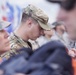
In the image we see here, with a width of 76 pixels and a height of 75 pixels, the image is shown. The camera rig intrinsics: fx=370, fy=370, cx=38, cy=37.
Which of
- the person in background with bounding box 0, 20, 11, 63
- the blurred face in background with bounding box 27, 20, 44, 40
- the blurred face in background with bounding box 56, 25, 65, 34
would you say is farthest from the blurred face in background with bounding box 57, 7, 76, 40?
the blurred face in background with bounding box 56, 25, 65, 34

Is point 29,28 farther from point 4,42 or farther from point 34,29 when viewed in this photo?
point 4,42

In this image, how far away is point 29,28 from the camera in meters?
3.49

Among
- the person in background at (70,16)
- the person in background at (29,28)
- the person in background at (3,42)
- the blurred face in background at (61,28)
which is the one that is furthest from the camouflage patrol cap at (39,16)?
the person in background at (70,16)

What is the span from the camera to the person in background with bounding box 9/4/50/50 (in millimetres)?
3301

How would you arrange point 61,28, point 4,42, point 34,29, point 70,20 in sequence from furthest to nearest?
point 61,28 → point 34,29 → point 4,42 → point 70,20

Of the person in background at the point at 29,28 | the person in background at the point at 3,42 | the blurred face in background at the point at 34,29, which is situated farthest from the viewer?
the blurred face in background at the point at 34,29

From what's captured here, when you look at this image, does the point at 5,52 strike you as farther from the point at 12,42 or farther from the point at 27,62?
the point at 27,62

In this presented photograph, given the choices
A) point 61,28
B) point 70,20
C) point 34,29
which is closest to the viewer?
point 70,20

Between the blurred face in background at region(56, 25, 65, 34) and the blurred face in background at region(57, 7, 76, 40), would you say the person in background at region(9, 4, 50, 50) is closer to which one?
the blurred face in background at region(56, 25, 65, 34)

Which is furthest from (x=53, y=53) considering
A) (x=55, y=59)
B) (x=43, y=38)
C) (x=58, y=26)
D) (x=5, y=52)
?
(x=58, y=26)

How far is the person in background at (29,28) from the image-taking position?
3.30 metres

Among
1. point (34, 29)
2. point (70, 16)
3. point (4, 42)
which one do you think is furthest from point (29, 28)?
point (70, 16)

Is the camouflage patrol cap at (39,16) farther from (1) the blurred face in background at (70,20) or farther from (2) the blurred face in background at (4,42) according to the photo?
(1) the blurred face in background at (70,20)

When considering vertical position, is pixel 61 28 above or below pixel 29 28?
below
